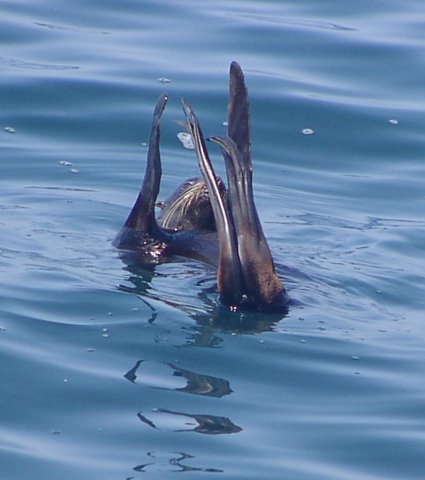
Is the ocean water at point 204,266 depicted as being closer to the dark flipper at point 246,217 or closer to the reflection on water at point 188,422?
the reflection on water at point 188,422

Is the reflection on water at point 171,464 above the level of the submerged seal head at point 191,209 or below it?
below

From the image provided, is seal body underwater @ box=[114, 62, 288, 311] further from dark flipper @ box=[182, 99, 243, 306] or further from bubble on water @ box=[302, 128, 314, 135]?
bubble on water @ box=[302, 128, 314, 135]

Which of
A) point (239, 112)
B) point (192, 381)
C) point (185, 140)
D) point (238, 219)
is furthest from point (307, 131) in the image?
point (192, 381)

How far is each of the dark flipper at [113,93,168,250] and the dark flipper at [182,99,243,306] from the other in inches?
22.2

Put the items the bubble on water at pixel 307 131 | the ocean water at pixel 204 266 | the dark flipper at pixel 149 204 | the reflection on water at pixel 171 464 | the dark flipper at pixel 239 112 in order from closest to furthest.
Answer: the reflection on water at pixel 171 464, the ocean water at pixel 204 266, the dark flipper at pixel 239 112, the dark flipper at pixel 149 204, the bubble on water at pixel 307 131

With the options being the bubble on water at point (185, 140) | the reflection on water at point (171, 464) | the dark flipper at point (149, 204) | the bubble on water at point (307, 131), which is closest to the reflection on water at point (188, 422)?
the reflection on water at point (171, 464)

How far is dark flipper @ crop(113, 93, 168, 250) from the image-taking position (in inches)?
272

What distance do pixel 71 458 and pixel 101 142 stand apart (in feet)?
17.5

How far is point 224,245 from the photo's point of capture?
A: 20.1ft

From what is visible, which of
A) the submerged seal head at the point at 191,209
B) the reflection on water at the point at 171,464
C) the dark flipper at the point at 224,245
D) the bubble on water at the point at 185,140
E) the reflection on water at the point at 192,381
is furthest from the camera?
the bubble on water at the point at 185,140

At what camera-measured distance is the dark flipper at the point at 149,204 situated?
272 inches

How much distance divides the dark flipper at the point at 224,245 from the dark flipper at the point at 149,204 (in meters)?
0.56

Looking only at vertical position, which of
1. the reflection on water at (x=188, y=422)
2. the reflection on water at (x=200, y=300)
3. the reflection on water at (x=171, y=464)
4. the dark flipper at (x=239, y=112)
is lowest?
the reflection on water at (x=171, y=464)

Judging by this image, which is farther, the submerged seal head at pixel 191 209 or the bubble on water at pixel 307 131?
the bubble on water at pixel 307 131
